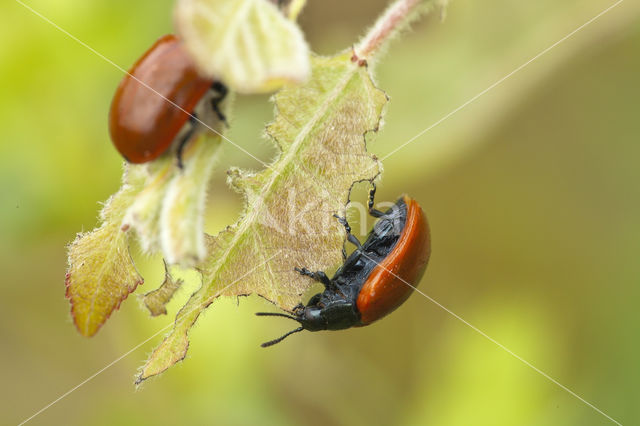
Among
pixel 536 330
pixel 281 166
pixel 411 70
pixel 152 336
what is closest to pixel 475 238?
pixel 536 330

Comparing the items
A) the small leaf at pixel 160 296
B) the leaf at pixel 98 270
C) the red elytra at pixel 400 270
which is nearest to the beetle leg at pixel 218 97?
the leaf at pixel 98 270

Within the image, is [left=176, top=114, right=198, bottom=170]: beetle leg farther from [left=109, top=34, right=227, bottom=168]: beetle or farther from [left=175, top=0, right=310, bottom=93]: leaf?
[left=175, top=0, right=310, bottom=93]: leaf

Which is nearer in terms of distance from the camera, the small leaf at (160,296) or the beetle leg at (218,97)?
the beetle leg at (218,97)

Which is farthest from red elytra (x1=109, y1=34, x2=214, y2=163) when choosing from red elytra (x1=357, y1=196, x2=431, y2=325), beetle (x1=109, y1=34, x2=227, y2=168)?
red elytra (x1=357, y1=196, x2=431, y2=325)

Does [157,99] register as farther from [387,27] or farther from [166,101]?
[387,27]

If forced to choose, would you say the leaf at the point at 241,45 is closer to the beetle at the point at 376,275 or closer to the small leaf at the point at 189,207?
the small leaf at the point at 189,207

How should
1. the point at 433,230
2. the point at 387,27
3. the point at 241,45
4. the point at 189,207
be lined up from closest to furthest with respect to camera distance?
1. the point at 241,45
2. the point at 189,207
3. the point at 387,27
4. the point at 433,230

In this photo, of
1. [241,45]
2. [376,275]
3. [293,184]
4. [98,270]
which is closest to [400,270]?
[376,275]
